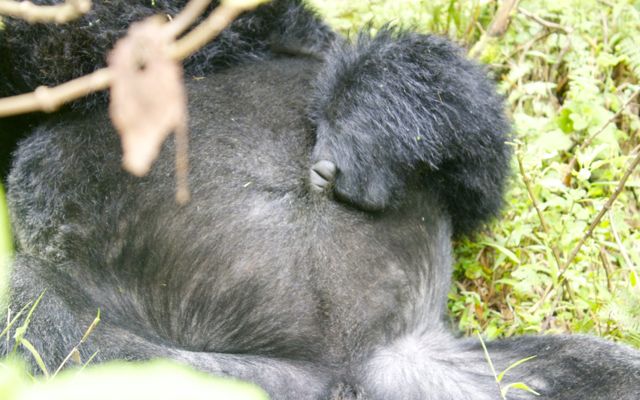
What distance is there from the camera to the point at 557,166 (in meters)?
2.91

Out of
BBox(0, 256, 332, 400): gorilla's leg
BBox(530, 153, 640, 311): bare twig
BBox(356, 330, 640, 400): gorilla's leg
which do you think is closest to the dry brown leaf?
BBox(0, 256, 332, 400): gorilla's leg

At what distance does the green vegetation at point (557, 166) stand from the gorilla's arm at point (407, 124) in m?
0.16

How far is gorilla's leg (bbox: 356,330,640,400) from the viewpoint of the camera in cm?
195

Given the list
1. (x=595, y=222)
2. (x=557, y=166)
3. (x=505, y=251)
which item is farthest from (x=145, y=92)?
(x=557, y=166)

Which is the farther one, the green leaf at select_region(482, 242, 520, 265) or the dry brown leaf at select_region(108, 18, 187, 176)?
the green leaf at select_region(482, 242, 520, 265)

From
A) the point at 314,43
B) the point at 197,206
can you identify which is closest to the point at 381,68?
the point at 314,43

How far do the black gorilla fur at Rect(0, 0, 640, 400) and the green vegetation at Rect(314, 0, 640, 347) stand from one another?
1.12 ft

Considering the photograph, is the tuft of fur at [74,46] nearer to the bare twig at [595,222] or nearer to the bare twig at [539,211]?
the bare twig at [539,211]

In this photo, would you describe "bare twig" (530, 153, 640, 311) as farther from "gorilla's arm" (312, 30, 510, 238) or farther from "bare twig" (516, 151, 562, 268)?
"gorilla's arm" (312, 30, 510, 238)

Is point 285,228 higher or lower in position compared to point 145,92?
lower

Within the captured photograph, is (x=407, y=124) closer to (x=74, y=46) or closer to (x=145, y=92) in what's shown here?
(x=74, y=46)

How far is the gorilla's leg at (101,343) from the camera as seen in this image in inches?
71.5

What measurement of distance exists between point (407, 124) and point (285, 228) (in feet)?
1.55

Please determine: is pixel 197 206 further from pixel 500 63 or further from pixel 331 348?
pixel 500 63
